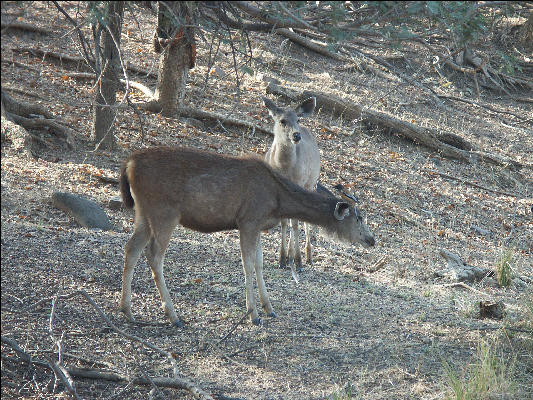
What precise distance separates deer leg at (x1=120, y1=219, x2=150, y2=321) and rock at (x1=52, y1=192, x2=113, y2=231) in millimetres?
2584

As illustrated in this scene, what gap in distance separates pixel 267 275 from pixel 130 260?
7.77 feet

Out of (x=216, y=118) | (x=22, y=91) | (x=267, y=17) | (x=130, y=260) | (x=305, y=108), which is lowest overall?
(x=130, y=260)

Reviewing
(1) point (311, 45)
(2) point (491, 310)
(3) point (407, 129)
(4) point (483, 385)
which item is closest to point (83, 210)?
(2) point (491, 310)

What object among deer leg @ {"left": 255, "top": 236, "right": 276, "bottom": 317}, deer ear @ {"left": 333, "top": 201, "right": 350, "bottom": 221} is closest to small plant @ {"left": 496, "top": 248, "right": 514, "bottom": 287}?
deer ear @ {"left": 333, "top": 201, "right": 350, "bottom": 221}

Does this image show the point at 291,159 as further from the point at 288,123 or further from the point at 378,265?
the point at 378,265

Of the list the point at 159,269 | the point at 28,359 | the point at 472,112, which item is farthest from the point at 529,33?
the point at 28,359

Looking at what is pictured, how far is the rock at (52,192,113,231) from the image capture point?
31.4ft

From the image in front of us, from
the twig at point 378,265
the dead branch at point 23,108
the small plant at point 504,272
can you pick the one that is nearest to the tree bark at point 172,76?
the dead branch at point 23,108

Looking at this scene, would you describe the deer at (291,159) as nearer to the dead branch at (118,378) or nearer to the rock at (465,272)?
the rock at (465,272)

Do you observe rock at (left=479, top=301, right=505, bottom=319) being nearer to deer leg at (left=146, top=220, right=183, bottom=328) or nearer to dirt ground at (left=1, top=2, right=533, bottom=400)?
dirt ground at (left=1, top=2, right=533, bottom=400)

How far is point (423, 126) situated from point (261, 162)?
9537 mm

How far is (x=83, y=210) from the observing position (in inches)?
380

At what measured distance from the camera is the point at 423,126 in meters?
16.3

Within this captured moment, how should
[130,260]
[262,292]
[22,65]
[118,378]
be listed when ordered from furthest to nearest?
[22,65] < [262,292] < [130,260] < [118,378]
